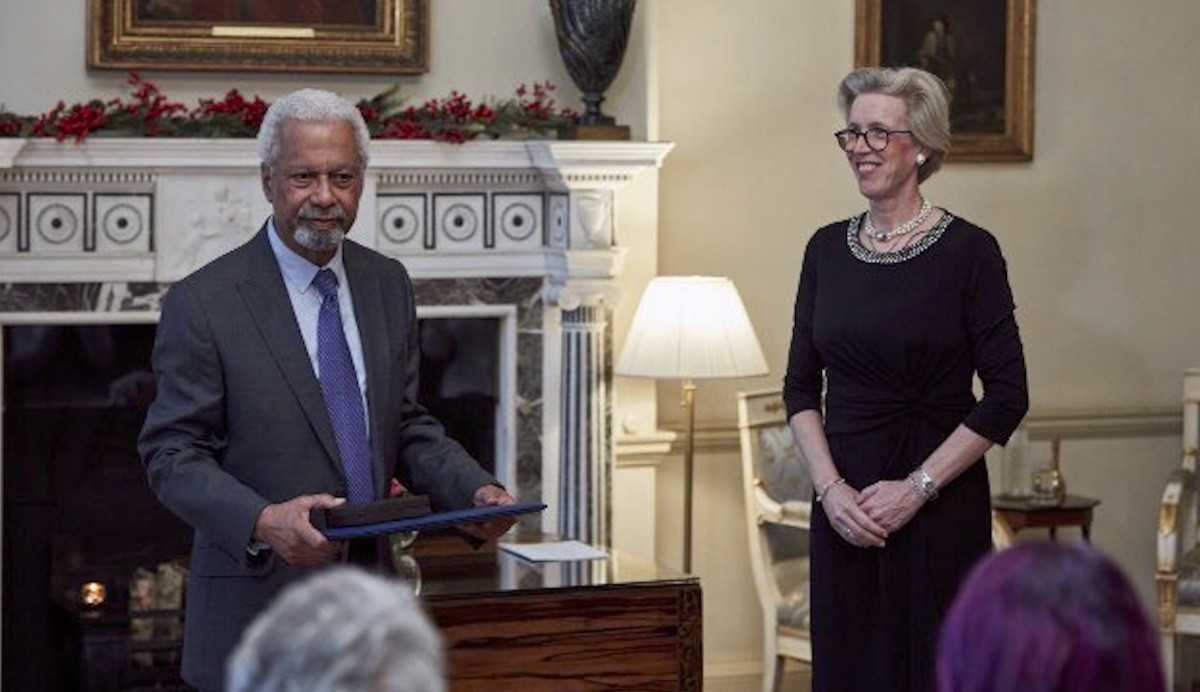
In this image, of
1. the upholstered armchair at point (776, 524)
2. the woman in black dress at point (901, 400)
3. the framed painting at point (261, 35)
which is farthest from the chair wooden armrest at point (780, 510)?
the woman in black dress at point (901, 400)

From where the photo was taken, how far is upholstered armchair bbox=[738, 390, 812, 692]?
21.2ft

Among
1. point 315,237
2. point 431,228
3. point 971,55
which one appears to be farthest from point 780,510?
point 315,237

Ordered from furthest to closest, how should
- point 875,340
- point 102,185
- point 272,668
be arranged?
point 102,185 < point 875,340 < point 272,668

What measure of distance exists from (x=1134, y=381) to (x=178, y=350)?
495 cm

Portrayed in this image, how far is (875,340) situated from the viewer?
13.5 ft

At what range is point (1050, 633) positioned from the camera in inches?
63.7

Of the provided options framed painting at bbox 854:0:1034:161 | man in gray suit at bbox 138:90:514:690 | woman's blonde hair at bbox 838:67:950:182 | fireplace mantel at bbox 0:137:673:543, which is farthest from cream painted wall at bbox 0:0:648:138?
man in gray suit at bbox 138:90:514:690

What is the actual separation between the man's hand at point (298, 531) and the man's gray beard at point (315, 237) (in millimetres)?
428

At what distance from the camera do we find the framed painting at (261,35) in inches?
253

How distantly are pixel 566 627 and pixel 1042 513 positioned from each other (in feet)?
9.14

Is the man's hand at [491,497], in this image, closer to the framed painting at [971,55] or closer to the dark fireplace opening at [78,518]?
the dark fireplace opening at [78,518]

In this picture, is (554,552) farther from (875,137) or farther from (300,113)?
(300,113)

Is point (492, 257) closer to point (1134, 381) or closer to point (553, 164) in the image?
point (553, 164)

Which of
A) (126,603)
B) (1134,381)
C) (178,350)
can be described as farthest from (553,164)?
(178,350)
